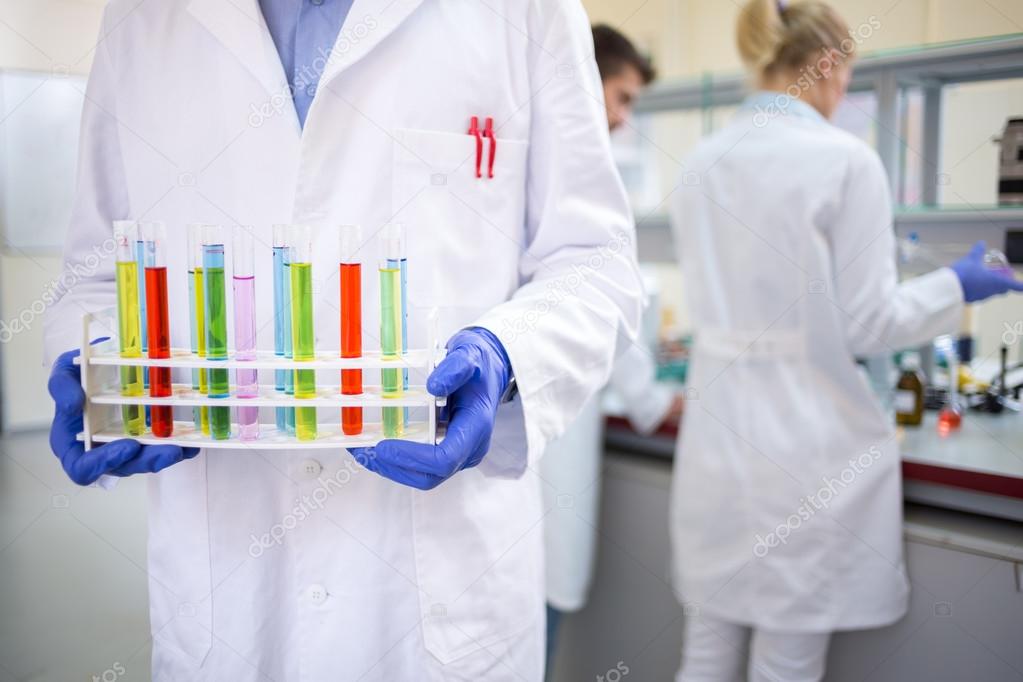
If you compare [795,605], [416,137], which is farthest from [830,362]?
[416,137]

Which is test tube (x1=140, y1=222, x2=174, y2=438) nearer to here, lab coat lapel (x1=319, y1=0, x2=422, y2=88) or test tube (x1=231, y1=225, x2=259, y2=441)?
test tube (x1=231, y1=225, x2=259, y2=441)

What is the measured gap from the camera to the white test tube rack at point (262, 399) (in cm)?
90

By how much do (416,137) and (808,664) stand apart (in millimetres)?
1446

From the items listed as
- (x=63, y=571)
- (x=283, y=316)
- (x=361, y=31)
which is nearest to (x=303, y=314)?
(x=283, y=316)

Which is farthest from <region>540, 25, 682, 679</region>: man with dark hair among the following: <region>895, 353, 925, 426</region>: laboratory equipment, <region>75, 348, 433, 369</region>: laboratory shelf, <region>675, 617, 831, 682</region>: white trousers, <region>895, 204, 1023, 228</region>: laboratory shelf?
<region>75, 348, 433, 369</region>: laboratory shelf

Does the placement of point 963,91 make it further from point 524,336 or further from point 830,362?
point 524,336

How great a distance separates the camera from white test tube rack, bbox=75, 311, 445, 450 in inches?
35.4

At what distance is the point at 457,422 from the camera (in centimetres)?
89

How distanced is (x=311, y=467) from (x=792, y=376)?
1221 millimetres

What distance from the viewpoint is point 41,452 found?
1.60 meters

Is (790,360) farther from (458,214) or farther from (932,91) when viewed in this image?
(458,214)

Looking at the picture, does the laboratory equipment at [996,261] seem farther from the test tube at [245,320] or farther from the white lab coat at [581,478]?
the test tube at [245,320]

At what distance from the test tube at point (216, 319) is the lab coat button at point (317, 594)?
250mm

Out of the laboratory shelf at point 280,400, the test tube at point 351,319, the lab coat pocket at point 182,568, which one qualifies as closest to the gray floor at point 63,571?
the lab coat pocket at point 182,568
